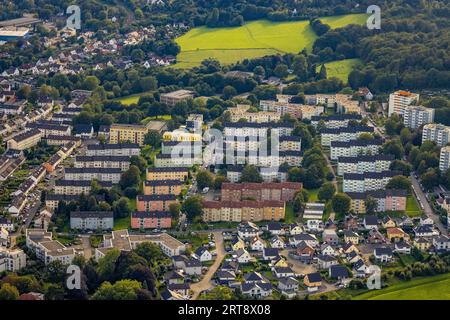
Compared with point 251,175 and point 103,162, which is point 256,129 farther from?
point 103,162

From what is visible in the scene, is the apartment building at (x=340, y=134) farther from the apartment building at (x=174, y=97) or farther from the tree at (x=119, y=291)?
the tree at (x=119, y=291)

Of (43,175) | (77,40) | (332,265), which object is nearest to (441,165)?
(332,265)

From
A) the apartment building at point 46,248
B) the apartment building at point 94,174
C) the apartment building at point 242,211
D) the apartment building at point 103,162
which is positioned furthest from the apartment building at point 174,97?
the apartment building at point 46,248

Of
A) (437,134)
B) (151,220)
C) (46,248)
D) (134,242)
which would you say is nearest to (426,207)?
(437,134)

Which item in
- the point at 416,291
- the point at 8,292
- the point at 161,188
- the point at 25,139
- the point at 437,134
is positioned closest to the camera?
the point at 8,292

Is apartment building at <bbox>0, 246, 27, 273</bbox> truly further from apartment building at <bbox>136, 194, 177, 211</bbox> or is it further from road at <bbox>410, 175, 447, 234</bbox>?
road at <bbox>410, 175, 447, 234</bbox>

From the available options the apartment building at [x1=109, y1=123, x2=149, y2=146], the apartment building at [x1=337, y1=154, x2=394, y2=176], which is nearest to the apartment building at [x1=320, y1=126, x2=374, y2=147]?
the apartment building at [x1=337, y1=154, x2=394, y2=176]
